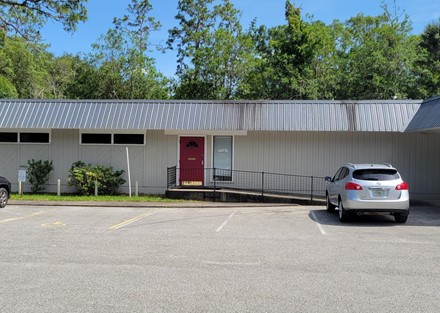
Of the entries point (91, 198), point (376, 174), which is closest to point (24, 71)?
point (91, 198)

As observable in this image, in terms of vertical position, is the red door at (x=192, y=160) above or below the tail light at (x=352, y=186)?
above

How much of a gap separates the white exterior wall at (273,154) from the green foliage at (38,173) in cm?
36

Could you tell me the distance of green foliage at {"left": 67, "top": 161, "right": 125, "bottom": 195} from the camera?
62.4 feet

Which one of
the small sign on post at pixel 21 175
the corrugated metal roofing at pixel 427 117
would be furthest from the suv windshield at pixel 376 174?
the small sign on post at pixel 21 175

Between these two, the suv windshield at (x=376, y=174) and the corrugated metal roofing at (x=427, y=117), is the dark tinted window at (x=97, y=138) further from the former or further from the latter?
the corrugated metal roofing at (x=427, y=117)

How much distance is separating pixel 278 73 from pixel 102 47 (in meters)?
15.7

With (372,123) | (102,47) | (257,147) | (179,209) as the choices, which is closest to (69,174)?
(179,209)

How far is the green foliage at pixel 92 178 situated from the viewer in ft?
62.4

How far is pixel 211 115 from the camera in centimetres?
1927

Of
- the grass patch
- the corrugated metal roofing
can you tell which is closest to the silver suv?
the corrugated metal roofing

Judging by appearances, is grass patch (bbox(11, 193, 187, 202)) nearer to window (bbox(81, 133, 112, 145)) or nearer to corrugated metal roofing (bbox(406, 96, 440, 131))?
window (bbox(81, 133, 112, 145))

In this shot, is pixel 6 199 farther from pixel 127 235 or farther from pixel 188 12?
pixel 188 12

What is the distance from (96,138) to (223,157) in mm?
6124

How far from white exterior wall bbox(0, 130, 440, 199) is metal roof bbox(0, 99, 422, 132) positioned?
1.11m
